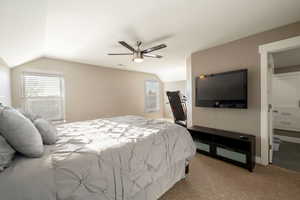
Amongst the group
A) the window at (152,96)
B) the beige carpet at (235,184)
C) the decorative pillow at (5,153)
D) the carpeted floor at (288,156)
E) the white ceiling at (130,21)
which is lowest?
the beige carpet at (235,184)

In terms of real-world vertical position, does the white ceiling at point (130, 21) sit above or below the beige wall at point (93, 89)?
above

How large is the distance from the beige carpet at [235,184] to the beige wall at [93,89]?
3219mm

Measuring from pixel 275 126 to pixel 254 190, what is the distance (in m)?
3.42

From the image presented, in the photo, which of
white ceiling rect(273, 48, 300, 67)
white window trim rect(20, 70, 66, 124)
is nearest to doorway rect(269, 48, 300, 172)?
white ceiling rect(273, 48, 300, 67)

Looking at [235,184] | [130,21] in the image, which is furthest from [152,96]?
[235,184]

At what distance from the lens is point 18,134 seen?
1015mm

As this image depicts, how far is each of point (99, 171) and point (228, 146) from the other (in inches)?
91.6

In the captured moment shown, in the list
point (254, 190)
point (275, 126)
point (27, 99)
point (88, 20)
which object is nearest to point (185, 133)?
point (254, 190)

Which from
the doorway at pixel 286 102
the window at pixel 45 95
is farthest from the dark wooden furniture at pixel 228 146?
the window at pixel 45 95

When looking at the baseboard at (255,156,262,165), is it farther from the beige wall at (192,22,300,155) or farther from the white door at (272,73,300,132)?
the white door at (272,73,300,132)

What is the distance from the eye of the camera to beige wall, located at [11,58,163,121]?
335cm

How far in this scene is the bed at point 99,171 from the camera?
34.0 inches

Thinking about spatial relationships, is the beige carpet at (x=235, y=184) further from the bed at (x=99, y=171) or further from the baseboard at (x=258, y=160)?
the bed at (x=99, y=171)

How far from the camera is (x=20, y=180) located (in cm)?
84
